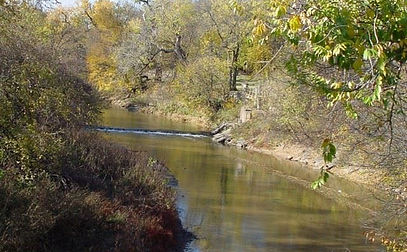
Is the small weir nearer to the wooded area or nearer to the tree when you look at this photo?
the wooded area

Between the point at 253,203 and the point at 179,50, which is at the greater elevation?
the point at 179,50

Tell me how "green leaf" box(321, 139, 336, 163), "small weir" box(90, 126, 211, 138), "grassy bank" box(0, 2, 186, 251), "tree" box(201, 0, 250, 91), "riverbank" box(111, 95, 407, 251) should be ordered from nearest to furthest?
1. "green leaf" box(321, 139, 336, 163)
2. "grassy bank" box(0, 2, 186, 251)
3. "riverbank" box(111, 95, 407, 251)
4. "small weir" box(90, 126, 211, 138)
5. "tree" box(201, 0, 250, 91)

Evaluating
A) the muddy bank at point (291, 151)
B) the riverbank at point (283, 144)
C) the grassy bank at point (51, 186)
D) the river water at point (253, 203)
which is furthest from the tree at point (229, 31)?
the grassy bank at point (51, 186)

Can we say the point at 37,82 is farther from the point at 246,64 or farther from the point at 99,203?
the point at 246,64

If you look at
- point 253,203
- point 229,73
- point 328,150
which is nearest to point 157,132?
point 229,73

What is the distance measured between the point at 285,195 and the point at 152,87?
1197 inches

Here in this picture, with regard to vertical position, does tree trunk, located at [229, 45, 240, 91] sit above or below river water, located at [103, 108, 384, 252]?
above

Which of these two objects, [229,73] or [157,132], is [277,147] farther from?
[229,73]

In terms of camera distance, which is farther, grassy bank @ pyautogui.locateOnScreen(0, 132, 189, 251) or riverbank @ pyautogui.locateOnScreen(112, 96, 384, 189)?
riverbank @ pyautogui.locateOnScreen(112, 96, 384, 189)

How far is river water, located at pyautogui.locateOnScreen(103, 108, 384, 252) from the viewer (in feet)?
52.2

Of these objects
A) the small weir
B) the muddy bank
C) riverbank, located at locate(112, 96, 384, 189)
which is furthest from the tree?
the small weir

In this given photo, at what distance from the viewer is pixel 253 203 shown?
20.1 meters

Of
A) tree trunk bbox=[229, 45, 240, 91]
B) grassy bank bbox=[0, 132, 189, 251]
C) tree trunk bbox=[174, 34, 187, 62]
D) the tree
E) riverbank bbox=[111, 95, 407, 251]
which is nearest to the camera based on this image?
grassy bank bbox=[0, 132, 189, 251]

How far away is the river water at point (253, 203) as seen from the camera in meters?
15.9
